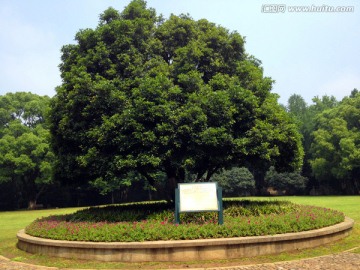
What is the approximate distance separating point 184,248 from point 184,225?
1269mm

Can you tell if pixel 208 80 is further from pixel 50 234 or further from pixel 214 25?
pixel 50 234

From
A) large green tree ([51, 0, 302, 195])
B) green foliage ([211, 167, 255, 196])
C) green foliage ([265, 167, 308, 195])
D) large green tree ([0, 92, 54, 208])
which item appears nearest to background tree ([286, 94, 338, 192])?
green foliage ([265, 167, 308, 195])

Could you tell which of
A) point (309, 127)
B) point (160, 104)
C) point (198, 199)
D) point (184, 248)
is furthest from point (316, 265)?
point (309, 127)

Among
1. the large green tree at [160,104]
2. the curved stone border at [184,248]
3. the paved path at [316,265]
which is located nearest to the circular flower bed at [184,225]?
the curved stone border at [184,248]

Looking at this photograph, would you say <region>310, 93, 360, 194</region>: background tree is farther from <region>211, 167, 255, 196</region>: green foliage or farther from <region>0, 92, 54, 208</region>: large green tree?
<region>0, 92, 54, 208</region>: large green tree

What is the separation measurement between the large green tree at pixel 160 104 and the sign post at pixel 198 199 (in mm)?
950

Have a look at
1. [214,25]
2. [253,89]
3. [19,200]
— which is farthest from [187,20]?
[19,200]

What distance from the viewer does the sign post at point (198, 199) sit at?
1120cm

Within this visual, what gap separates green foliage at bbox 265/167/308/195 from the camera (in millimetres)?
47312

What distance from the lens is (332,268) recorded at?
8352mm

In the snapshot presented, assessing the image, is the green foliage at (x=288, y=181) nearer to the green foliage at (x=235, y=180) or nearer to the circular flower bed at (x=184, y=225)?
the green foliage at (x=235, y=180)

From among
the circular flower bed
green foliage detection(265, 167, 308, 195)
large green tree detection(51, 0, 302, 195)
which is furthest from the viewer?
green foliage detection(265, 167, 308, 195)

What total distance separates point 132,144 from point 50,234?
3749 mm

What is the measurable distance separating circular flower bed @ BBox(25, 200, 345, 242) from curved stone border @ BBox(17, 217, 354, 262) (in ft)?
1.22
